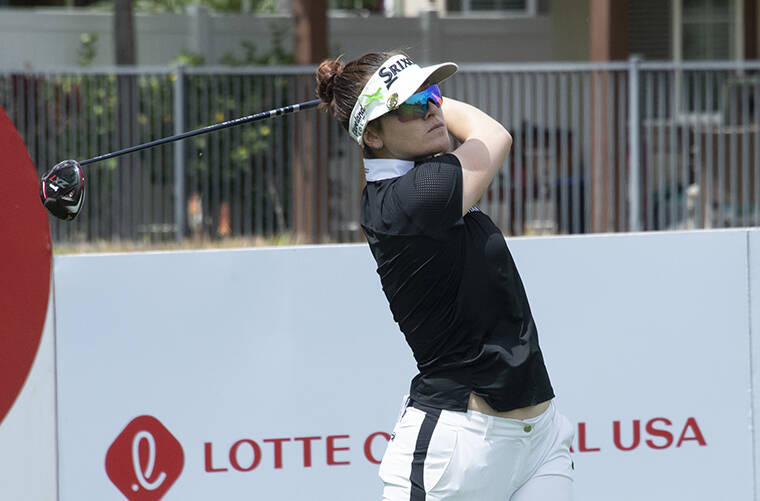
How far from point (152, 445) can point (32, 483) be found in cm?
43

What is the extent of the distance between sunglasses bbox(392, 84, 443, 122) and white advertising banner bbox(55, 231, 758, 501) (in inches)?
59.6

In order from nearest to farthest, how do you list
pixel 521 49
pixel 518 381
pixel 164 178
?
pixel 518 381, pixel 164 178, pixel 521 49

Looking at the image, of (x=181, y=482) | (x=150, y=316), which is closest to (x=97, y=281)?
(x=150, y=316)

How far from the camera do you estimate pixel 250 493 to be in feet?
14.1

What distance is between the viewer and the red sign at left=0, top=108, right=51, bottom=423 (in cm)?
402

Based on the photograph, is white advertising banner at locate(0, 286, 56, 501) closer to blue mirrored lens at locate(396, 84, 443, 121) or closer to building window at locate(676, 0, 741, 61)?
blue mirrored lens at locate(396, 84, 443, 121)

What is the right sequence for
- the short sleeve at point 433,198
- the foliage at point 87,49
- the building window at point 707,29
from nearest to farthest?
1. the short sleeve at point 433,198
2. the foliage at point 87,49
3. the building window at point 707,29

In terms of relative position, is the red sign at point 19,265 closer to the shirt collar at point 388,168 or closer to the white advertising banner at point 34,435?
the white advertising banner at point 34,435

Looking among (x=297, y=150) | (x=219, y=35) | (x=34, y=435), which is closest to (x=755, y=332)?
(x=34, y=435)

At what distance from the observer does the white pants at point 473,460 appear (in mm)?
2908

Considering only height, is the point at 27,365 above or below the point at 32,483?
above

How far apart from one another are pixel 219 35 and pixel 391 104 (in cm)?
1143

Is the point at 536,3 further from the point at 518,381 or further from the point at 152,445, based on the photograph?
the point at 518,381

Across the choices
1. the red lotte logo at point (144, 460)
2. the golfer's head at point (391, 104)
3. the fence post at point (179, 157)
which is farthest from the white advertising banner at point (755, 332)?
the fence post at point (179, 157)
